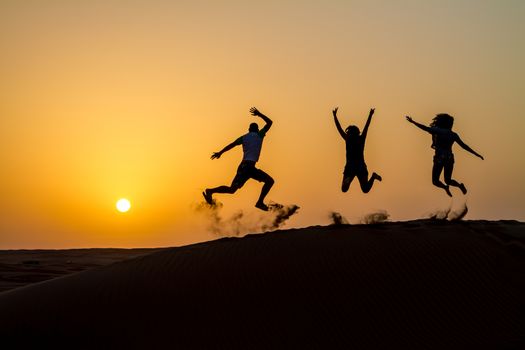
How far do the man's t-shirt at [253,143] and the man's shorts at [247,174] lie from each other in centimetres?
13

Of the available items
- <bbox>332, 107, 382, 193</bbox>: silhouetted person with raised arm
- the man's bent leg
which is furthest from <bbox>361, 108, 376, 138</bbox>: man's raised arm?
the man's bent leg

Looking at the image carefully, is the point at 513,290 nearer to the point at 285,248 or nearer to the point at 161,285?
the point at 285,248

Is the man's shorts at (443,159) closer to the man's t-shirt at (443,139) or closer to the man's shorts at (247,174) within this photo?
the man's t-shirt at (443,139)

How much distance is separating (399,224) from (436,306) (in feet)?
7.11

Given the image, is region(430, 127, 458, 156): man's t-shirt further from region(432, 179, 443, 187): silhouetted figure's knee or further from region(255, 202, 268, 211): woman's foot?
region(255, 202, 268, 211): woman's foot

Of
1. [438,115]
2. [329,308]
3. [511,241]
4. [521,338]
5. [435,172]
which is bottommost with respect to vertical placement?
[521,338]

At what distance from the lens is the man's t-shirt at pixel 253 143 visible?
429 inches

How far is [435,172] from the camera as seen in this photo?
11.3m

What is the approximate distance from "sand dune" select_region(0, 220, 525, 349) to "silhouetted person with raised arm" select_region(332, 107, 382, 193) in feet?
10.6

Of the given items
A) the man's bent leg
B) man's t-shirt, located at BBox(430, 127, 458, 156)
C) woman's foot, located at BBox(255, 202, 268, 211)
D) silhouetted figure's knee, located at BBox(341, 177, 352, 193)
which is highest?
man's t-shirt, located at BBox(430, 127, 458, 156)

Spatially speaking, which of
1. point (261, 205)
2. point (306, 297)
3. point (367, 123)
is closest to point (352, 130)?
point (367, 123)

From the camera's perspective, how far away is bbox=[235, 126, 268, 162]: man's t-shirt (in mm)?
10898

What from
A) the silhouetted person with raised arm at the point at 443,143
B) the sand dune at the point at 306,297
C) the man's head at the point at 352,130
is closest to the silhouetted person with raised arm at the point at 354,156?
the man's head at the point at 352,130

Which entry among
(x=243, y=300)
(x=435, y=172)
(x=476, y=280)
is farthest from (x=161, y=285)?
(x=435, y=172)
